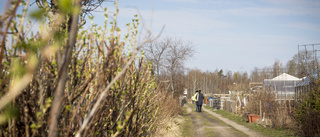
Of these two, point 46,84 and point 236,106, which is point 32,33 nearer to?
point 46,84

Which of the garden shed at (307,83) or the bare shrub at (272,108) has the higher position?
the garden shed at (307,83)

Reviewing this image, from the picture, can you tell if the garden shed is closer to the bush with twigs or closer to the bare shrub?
the bare shrub

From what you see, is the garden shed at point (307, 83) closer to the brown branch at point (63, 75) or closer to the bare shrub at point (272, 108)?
the bare shrub at point (272, 108)

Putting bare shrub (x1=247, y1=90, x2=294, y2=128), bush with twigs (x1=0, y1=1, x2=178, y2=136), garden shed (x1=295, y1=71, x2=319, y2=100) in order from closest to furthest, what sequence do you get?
bush with twigs (x1=0, y1=1, x2=178, y2=136) → garden shed (x1=295, y1=71, x2=319, y2=100) → bare shrub (x1=247, y1=90, x2=294, y2=128)

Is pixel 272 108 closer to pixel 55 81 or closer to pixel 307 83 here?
pixel 307 83

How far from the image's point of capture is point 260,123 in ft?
47.2

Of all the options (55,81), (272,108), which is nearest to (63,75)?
(55,81)

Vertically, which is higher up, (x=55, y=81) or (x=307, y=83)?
(x=307, y=83)

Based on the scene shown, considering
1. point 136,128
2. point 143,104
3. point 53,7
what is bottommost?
point 136,128

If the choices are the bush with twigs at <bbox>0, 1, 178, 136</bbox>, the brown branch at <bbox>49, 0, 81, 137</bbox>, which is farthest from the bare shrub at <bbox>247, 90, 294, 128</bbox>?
the brown branch at <bbox>49, 0, 81, 137</bbox>

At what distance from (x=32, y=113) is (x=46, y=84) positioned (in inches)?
13.5

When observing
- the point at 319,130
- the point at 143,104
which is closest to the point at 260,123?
the point at 319,130

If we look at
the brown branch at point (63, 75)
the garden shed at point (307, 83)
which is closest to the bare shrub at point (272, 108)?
the garden shed at point (307, 83)

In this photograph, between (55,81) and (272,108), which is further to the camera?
(272,108)
